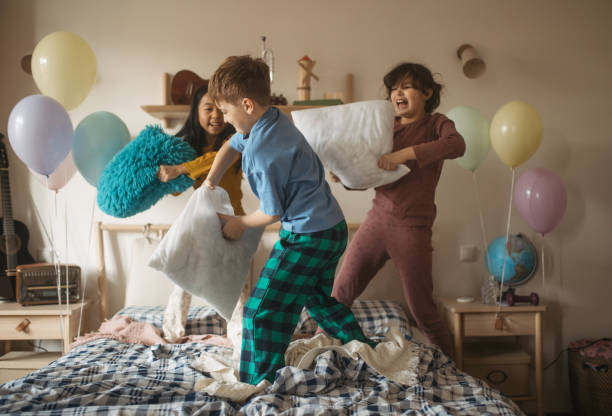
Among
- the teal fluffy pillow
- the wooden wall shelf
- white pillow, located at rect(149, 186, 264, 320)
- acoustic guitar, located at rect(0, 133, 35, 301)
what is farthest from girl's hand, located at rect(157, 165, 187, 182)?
acoustic guitar, located at rect(0, 133, 35, 301)

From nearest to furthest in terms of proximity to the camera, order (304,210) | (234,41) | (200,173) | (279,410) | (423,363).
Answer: (279,410) → (304,210) → (423,363) → (200,173) → (234,41)

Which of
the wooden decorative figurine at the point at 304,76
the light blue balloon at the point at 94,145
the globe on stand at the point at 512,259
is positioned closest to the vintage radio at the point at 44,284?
the light blue balloon at the point at 94,145

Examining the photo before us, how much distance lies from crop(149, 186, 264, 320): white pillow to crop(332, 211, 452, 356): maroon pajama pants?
538 mm

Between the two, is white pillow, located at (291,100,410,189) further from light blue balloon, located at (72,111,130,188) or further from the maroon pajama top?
light blue balloon, located at (72,111,130,188)

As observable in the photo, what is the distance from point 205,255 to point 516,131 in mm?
1495

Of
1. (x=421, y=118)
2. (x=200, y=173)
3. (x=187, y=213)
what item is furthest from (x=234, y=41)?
(x=187, y=213)

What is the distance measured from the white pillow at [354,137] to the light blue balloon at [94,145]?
883 millimetres

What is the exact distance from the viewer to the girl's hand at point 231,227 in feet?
5.17

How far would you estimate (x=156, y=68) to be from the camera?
2580 mm

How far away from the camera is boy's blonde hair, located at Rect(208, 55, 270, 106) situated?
143 cm

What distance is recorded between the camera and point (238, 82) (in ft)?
4.67

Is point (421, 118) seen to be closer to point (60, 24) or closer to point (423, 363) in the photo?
point (423, 363)

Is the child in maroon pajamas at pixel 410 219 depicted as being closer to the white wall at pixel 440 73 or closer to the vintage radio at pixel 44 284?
the white wall at pixel 440 73

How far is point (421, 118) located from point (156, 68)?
4.88 feet
